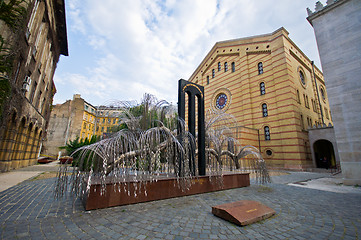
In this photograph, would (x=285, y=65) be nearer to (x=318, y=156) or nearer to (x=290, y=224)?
(x=318, y=156)

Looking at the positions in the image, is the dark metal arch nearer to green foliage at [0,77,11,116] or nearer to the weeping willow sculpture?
the weeping willow sculpture

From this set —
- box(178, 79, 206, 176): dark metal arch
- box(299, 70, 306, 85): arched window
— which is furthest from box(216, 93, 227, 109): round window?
box(178, 79, 206, 176): dark metal arch

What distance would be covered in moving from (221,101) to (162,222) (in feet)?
79.3

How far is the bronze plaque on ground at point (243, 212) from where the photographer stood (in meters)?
3.76

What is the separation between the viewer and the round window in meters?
25.7

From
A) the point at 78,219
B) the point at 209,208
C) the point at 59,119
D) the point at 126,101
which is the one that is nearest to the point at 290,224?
the point at 209,208

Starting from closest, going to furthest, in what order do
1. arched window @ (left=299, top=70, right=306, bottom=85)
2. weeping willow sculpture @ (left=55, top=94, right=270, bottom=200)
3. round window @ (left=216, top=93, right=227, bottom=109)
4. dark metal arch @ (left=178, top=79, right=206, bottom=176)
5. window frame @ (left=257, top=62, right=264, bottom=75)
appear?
weeping willow sculpture @ (left=55, top=94, right=270, bottom=200) < dark metal arch @ (left=178, top=79, right=206, bottom=176) < window frame @ (left=257, top=62, right=264, bottom=75) < arched window @ (left=299, top=70, right=306, bottom=85) < round window @ (left=216, top=93, right=227, bottom=109)

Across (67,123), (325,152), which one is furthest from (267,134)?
(67,123)

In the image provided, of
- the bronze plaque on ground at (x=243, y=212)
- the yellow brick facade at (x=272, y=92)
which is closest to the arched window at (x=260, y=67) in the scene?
the yellow brick facade at (x=272, y=92)

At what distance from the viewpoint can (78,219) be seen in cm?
386

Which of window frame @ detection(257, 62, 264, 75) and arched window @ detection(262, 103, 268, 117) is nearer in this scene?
arched window @ detection(262, 103, 268, 117)

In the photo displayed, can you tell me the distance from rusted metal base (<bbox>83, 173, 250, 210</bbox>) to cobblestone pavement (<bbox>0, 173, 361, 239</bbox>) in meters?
0.21

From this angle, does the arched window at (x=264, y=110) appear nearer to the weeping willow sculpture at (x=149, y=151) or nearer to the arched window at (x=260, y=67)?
the arched window at (x=260, y=67)

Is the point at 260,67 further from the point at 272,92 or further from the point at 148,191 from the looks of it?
the point at 148,191
